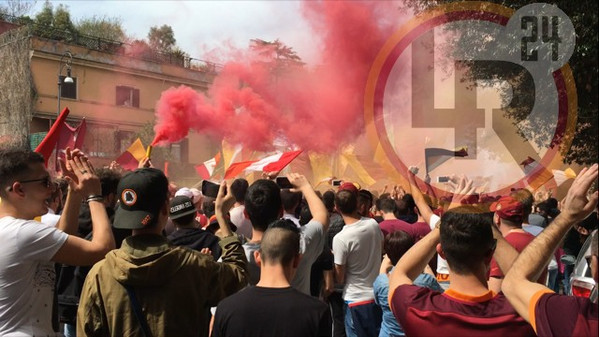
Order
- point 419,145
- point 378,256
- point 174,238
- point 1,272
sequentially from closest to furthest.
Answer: point 1,272
point 174,238
point 378,256
point 419,145

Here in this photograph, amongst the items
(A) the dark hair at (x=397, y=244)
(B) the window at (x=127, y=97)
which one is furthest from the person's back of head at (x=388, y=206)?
(B) the window at (x=127, y=97)

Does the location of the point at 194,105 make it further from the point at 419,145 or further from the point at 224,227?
the point at 224,227

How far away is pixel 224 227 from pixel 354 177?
22058 millimetres

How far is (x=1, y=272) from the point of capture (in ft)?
10.5

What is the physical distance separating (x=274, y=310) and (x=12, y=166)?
5.56ft

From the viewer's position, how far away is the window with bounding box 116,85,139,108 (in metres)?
37.7

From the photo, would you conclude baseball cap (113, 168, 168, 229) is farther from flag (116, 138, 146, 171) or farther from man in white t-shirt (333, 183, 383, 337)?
flag (116, 138, 146, 171)

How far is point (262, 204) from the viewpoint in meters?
4.49

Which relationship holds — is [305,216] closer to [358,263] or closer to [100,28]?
[358,263]

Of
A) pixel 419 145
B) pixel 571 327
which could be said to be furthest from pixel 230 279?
pixel 419 145

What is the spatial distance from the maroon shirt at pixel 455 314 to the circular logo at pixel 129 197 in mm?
1443

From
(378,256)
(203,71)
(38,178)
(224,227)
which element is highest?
(203,71)

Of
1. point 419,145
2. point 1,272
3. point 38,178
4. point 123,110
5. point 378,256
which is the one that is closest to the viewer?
point 1,272

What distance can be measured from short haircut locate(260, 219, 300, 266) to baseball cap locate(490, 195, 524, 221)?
249 cm
